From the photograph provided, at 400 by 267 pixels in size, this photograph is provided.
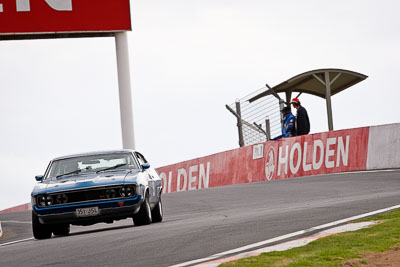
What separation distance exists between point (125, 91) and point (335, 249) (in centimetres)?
2163

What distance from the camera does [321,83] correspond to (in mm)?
25688

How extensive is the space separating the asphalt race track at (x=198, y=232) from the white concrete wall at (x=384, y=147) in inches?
174

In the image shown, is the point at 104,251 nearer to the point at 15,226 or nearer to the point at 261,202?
the point at 261,202

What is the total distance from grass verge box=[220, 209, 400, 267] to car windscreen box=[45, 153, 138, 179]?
18.8 ft

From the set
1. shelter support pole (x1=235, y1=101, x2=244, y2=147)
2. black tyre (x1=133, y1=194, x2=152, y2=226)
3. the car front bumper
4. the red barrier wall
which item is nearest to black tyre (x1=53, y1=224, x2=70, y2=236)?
the car front bumper

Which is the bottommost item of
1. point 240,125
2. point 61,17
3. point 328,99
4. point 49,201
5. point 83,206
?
point 83,206

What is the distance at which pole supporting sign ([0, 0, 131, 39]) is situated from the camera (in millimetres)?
28000

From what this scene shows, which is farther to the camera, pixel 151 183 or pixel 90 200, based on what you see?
pixel 151 183

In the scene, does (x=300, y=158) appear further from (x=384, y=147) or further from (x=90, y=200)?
(x=90, y=200)

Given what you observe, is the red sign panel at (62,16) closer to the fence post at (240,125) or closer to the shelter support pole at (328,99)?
the fence post at (240,125)

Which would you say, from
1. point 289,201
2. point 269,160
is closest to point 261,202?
point 289,201

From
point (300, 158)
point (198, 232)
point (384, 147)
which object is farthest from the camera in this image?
point (300, 158)

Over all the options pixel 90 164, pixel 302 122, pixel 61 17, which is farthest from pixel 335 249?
pixel 61 17

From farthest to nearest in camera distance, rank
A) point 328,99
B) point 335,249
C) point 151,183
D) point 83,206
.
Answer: point 328,99 → point 151,183 → point 83,206 → point 335,249
